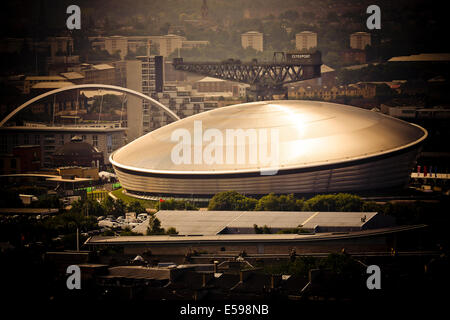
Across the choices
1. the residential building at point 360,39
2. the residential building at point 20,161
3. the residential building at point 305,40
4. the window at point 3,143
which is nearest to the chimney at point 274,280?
the residential building at point 20,161

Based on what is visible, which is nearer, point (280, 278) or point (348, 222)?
point (280, 278)

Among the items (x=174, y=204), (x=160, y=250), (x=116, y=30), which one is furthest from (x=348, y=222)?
(x=116, y=30)

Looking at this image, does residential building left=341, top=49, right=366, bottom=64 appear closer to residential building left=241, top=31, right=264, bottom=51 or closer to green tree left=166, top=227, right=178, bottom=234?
residential building left=241, top=31, right=264, bottom=51
